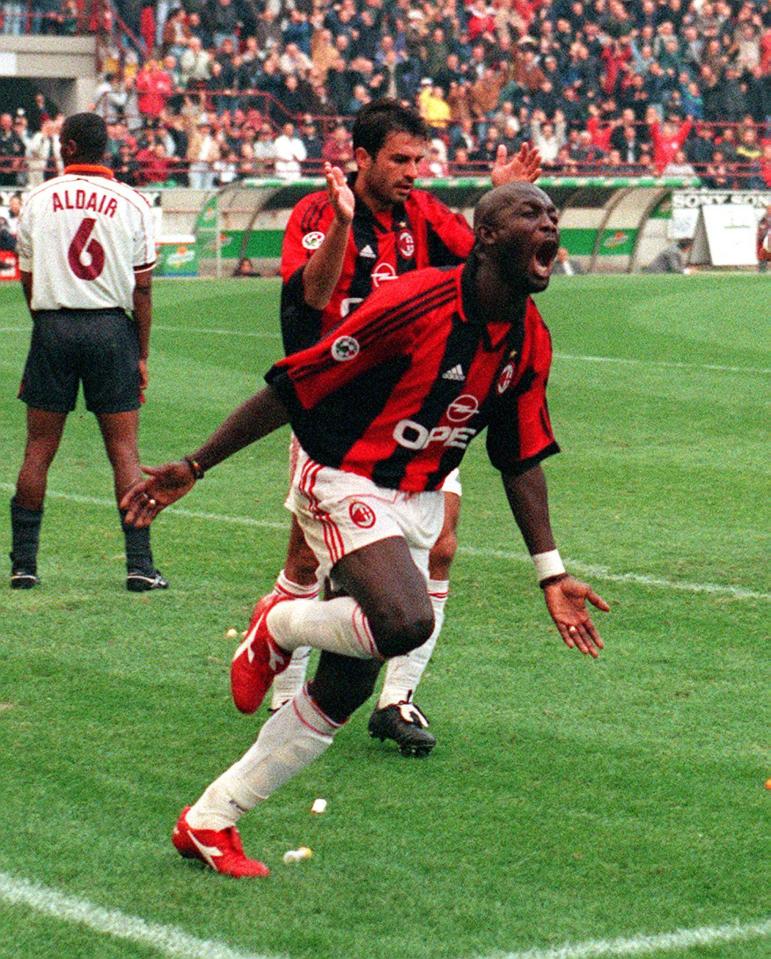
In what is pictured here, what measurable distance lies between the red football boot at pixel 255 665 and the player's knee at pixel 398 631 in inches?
20.1

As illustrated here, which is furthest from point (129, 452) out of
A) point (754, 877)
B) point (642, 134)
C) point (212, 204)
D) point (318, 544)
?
point (642, 134)

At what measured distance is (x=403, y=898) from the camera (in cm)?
451

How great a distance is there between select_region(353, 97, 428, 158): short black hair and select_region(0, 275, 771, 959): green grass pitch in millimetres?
1973

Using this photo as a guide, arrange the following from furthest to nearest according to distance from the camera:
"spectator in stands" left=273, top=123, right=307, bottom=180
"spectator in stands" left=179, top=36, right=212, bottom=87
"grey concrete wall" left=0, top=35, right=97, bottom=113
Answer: "grey concrete wall" left=0, top=35, right=97, bottom=113, "spectator in stands" left=179, top=36, right=212, bottom=87, "spectator in stands" left=273, top=123, right=307, bottom=180

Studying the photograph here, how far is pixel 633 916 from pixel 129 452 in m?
4.46

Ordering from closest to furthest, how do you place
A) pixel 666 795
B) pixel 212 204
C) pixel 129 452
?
pixel 666 795 → pixel 129 452 → pixel 212 204

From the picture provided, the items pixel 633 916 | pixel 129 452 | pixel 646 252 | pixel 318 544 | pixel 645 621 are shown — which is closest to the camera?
pixel 633 916

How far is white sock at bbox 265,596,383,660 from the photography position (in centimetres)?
449

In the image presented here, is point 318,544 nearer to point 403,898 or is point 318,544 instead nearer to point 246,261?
point 403,898

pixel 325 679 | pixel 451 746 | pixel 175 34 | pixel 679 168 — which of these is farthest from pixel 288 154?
pixel 325 679

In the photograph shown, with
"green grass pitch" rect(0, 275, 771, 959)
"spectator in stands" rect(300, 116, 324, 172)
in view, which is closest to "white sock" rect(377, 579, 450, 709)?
"green grass pitch" rect(0, 275, 771, 959)

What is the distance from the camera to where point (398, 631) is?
4.43 meters

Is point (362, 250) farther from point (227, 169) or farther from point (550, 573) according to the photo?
point (227, 169)

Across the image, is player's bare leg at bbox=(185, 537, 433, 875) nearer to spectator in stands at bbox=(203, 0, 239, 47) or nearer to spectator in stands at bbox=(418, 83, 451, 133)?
spectator in stands at bbox=(203, 0, 239, 47)
